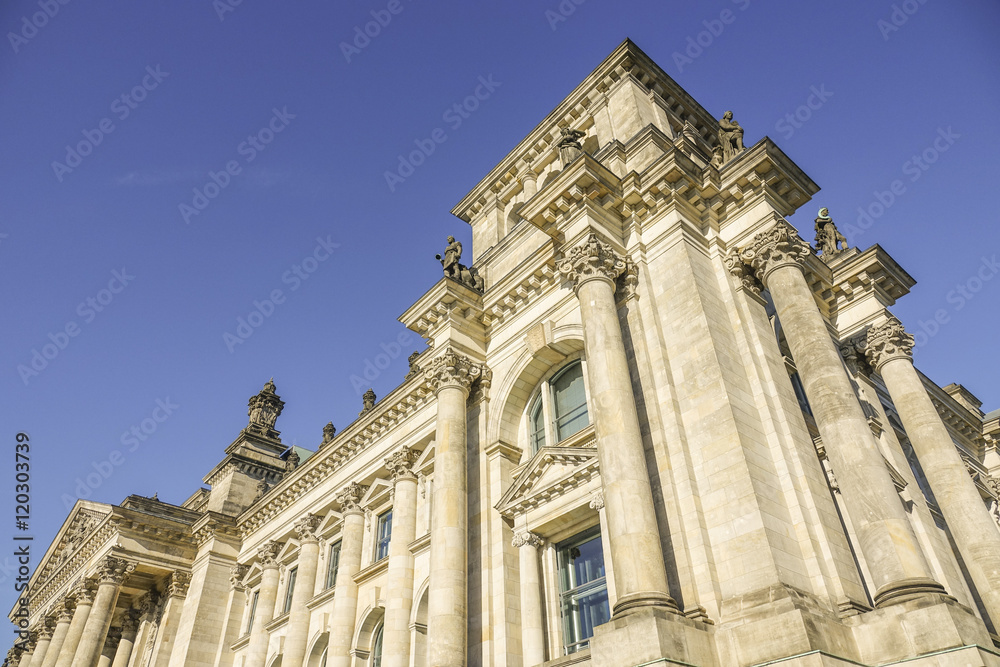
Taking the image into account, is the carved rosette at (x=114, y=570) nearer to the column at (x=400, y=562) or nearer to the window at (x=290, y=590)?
the window at (x=290, y=590)

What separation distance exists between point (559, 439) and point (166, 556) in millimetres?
24793

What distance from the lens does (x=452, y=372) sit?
18.6 meters

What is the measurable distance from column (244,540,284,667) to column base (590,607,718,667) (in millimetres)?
20648

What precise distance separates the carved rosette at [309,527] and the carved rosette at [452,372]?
11.9 m

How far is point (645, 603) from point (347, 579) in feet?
49.2

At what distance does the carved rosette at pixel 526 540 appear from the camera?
1594cm

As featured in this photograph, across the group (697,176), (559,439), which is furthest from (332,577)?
(697,176)

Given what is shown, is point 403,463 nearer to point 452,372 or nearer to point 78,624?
point 452,372

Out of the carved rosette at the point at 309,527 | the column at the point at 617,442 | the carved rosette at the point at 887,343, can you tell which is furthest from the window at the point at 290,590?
the carved rosette at the point at 887,343

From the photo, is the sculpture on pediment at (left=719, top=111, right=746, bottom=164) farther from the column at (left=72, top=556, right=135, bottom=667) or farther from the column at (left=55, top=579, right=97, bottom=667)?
the column at (left=55, top=579, right=97, bottom=667)

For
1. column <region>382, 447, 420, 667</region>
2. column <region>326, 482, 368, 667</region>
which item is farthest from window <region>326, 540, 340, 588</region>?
column <region>382, 447, 420, 667</region>

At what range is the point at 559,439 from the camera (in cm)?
1775

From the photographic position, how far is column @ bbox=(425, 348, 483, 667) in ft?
48.1

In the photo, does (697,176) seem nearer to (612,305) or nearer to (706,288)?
(706,288)
